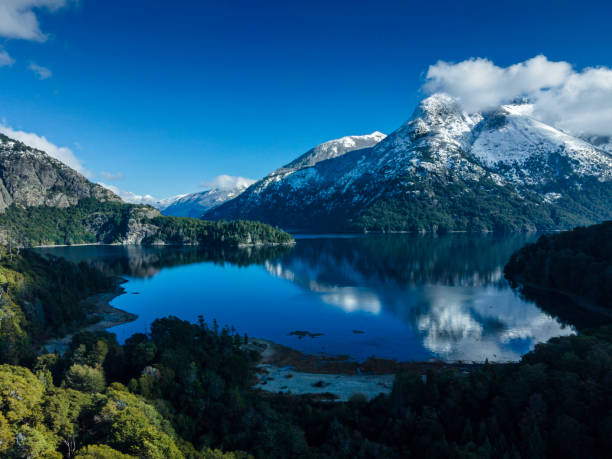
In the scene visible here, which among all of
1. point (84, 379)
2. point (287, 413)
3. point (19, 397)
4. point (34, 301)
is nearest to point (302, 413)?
point (287, 413)

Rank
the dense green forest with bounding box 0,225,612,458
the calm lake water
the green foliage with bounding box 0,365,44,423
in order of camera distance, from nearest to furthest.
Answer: the dense green forest with bounding box 0,225,612,458
the green foliage with bounding box 0,365,44,423
the calm lake water

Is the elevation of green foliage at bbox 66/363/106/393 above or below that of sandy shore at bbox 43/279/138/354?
above

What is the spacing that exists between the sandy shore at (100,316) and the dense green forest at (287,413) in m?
25.2

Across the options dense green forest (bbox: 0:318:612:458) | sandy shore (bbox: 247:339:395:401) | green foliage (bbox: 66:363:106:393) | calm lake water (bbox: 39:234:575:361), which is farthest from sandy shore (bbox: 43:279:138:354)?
sandy shore (bbox: 247:339:395:401)

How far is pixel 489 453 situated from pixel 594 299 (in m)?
92.6

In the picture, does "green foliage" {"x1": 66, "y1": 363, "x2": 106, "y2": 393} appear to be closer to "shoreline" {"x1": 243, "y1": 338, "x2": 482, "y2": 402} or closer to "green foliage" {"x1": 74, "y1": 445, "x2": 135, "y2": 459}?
"green foliage" {"x1": 74, "y1": 445, "x2": 135, "y2": 459}

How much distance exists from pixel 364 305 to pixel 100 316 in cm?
7070

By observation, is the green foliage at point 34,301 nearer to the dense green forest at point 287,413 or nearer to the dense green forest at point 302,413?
the dense green forest at point 287,413

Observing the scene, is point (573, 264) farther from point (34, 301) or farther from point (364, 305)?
point (34, 301)

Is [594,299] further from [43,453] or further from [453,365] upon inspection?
[43,453]

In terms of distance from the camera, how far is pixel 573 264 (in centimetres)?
10981

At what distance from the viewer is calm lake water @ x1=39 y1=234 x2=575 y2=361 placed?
7338 centimetres

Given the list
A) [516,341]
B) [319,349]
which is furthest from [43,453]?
[516,341]

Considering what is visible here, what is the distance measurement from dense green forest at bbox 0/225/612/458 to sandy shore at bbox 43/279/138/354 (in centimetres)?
2521
